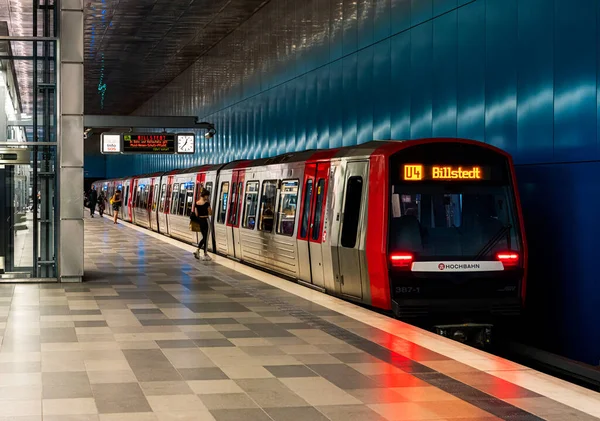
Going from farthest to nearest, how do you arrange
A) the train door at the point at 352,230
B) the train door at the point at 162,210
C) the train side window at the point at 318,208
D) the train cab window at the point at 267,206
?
the train door at the point at 162,210 < the train cab window at the point at 267,206 < the train side window at the point at 318,208 < the train door at the point at 352,230

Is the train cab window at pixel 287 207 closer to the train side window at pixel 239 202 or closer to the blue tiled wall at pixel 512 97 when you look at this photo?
the blue tiled wall at pixel 512 97

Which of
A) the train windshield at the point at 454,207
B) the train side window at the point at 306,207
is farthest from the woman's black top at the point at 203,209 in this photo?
the train windshield at the point at 454,207

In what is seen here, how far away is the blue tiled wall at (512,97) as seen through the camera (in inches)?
527

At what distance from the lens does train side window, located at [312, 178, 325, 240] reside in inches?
624

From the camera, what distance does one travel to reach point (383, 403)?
728 centimetres

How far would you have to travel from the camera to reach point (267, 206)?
66.0 feet

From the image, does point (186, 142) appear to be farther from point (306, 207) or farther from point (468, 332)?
point (468, 332)

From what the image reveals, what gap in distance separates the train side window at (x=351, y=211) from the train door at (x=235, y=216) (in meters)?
8.36

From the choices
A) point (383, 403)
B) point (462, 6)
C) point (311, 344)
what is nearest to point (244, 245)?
point (462, 6)

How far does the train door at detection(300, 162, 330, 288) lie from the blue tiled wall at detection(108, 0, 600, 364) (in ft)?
9.70

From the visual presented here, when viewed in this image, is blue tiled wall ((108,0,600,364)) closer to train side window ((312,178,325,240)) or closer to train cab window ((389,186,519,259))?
train cab window ((389,186,519,259))

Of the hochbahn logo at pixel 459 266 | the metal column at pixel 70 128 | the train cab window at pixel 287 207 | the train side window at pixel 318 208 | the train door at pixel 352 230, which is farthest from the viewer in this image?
the train cab window at pixel 287 207

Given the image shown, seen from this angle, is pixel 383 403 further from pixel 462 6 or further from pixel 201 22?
pixel 201 22

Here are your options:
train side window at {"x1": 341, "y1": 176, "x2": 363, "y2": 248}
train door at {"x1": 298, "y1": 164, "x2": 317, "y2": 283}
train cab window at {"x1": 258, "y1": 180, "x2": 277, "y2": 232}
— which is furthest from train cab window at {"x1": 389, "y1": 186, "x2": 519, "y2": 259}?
train cab window at {"x1": 258, "y1": 180, "x2": 277, "y2": 232}
